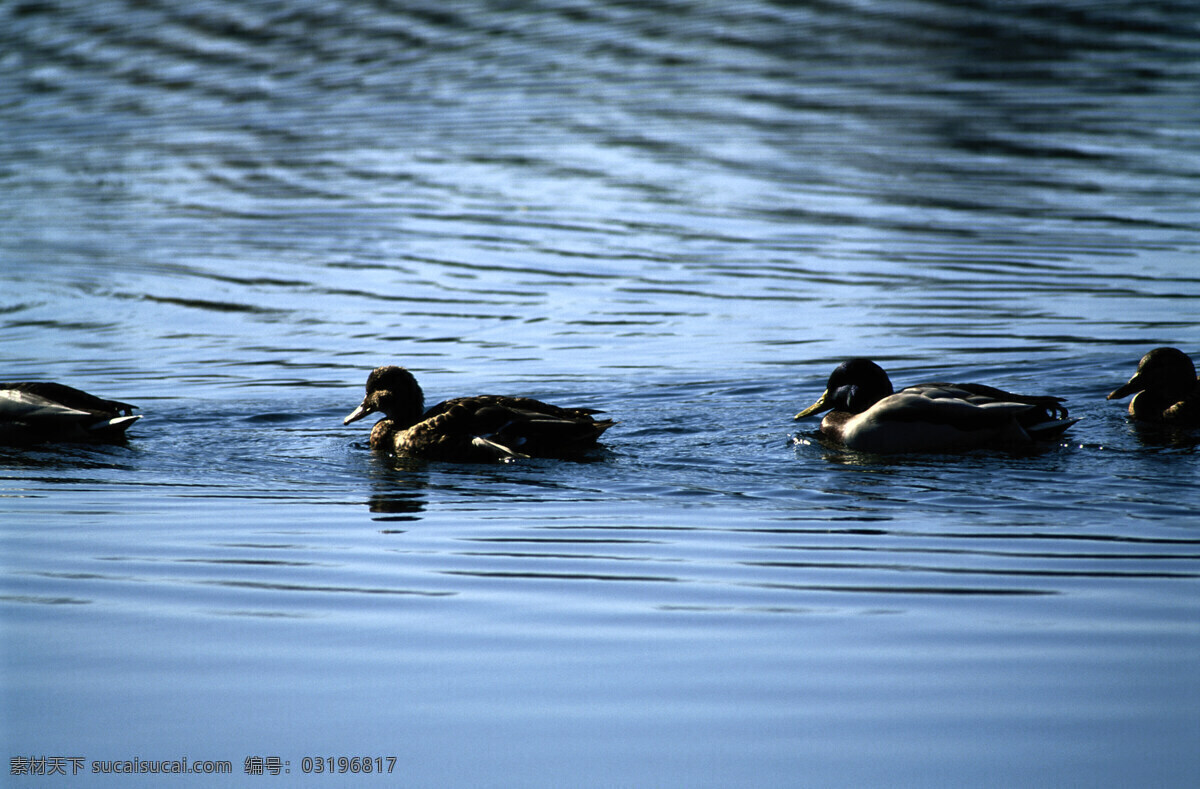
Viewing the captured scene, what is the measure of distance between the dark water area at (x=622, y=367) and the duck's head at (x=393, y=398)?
1.50ft

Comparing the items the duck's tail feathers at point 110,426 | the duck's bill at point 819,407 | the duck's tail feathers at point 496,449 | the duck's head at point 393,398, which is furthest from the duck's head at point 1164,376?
the duck's tail feathers at point 110,426

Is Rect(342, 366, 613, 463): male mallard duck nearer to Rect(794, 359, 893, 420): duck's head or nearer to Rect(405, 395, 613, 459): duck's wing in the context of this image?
Rect(405, 395, 613, 459): duck's wing

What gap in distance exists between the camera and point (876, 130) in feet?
73.5

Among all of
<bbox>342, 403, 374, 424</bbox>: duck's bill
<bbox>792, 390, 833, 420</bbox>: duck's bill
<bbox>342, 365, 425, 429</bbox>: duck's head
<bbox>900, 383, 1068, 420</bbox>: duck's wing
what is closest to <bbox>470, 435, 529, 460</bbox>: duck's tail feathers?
<bbox>342, 365, 425, 429</bbox>: duck's head

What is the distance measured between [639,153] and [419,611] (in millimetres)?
15965

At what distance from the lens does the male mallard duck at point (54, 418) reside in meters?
10.2

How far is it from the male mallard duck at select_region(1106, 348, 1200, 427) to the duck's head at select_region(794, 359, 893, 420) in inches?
57.3

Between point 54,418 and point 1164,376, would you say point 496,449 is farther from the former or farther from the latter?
point 1164,376

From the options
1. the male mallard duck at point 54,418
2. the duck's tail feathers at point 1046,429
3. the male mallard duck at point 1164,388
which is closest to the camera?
the duck's tail feathers at point 1046,429

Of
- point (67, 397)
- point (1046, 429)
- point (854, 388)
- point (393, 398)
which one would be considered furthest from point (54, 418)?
point (1046, 429)

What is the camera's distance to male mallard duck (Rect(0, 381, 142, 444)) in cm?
1019

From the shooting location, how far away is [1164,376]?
1013cm

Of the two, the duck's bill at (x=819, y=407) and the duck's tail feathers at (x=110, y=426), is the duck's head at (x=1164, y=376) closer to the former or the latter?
the duck's bill at (x=819, y=407)

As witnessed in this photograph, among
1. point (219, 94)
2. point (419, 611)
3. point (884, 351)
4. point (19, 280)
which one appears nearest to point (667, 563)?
point (419, 611)
